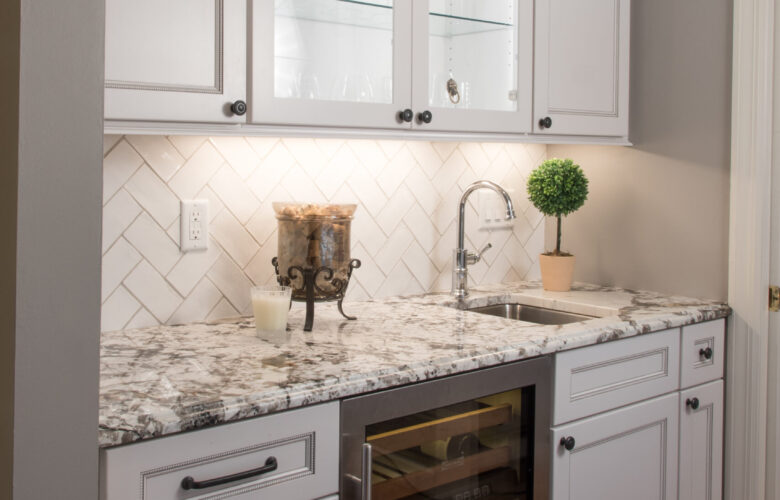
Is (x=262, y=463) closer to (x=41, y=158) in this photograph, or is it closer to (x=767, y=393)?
(x=41, y=158)

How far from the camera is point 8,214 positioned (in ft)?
3.01

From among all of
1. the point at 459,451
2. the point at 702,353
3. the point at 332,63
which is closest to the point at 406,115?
the point at 332,63

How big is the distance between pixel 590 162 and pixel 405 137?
93 centimetres

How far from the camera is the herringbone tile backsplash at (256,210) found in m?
1.79

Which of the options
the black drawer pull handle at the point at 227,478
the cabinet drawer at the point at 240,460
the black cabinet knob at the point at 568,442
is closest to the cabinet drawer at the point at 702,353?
the black cabinet knob at the point at 568,442

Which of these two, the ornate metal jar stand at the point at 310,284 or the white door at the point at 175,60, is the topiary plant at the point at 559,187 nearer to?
the ornate metal jar stand at the point at 310,284

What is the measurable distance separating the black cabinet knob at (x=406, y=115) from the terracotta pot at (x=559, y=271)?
2.60 feet

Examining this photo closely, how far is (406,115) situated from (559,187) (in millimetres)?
702

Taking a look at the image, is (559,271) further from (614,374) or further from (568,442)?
(568,442)

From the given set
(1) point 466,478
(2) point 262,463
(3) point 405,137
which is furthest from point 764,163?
(2) point 262,463

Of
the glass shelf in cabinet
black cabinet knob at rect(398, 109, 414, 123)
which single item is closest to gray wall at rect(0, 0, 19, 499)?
the glass shelf in cabinet

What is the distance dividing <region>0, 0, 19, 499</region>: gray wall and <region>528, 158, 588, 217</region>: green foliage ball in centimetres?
173

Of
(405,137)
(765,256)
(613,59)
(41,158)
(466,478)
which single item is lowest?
(466,478)

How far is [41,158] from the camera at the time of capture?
910 millimetres
